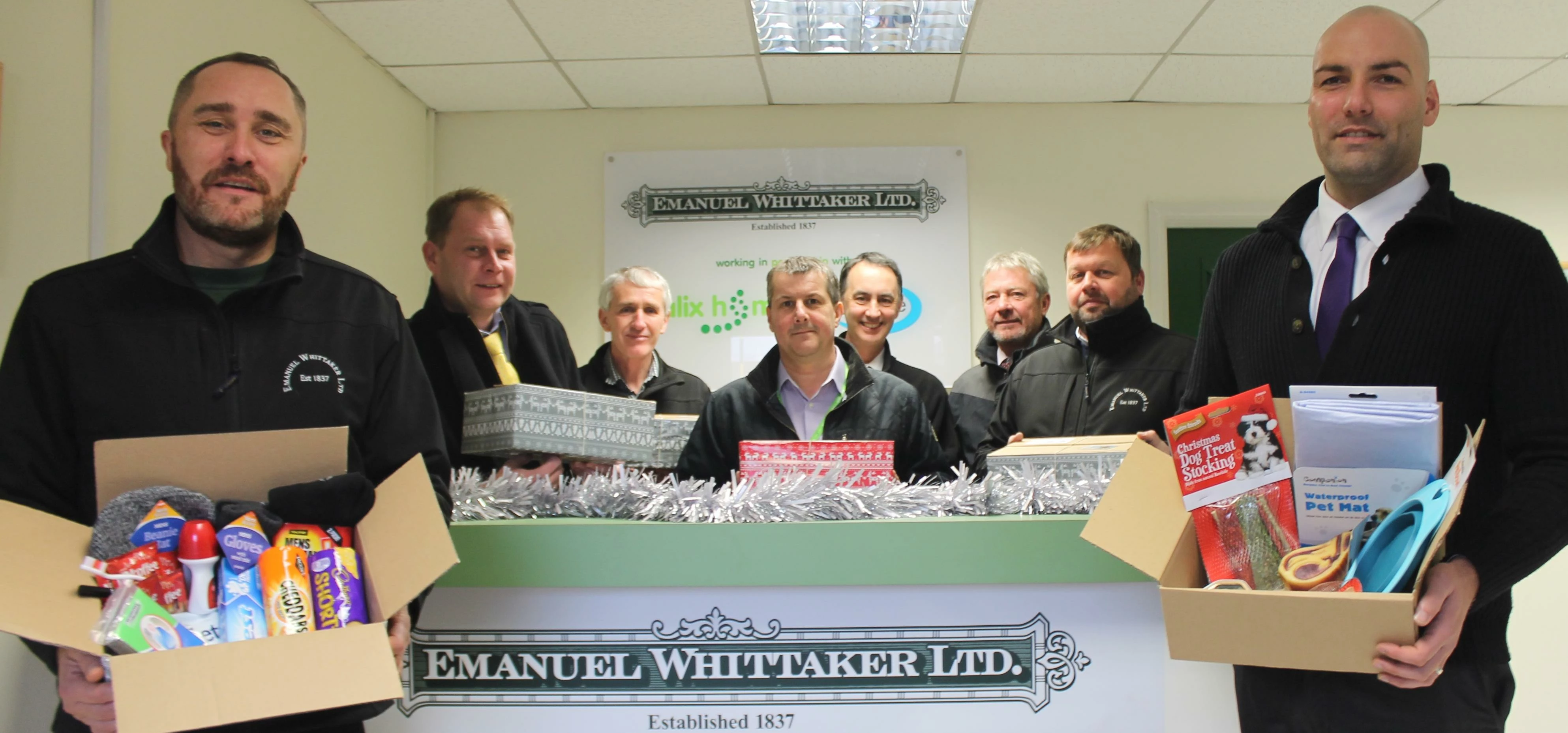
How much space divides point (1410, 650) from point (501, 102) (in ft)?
13.9

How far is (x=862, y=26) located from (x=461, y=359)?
7.71 ft

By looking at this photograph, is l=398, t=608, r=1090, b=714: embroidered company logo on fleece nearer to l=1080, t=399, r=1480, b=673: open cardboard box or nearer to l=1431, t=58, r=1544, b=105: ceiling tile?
l=1080, t=399, r=1480, b=673: open cardboard box

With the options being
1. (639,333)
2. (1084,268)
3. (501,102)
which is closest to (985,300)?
(1084,268)

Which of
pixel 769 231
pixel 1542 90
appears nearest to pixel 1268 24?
pixel 1542 90

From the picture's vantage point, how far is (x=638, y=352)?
3.18 metres

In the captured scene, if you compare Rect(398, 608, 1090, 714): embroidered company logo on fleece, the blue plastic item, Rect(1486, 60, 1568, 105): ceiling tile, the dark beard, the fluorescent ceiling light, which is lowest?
Rect(398, 608, 1090, 714): embroidered company logo on fleece

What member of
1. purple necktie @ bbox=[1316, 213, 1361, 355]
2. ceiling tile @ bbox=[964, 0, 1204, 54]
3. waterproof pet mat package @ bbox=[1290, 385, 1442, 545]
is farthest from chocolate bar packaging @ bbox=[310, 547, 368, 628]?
ceiling tile @ bbox=[964, 0, 1204, 54]

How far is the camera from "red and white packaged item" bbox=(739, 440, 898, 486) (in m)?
1.59

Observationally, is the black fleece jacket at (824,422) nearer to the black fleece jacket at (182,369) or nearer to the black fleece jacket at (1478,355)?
the black fleece jacket at (182,369)

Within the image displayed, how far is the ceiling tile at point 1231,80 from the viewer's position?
399 centimetres

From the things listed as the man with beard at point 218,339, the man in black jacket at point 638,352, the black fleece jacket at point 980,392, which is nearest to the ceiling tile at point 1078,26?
the black fleece jacket at point 980,392

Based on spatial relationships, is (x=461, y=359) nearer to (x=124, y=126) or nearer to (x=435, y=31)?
(x=124, y=126)

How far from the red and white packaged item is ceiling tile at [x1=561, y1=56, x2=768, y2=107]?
8.93 ft

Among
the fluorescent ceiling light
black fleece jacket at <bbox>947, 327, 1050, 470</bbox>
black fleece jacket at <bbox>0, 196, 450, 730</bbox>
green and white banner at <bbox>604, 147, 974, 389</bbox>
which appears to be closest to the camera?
black fleece jacket at <bbox>0, 196, 450, 730</bbox>
